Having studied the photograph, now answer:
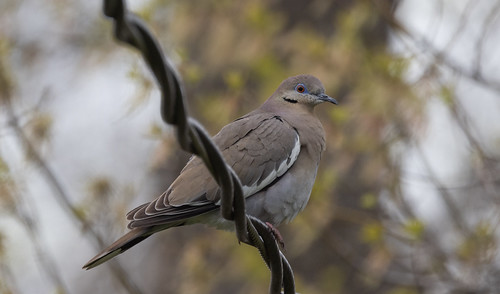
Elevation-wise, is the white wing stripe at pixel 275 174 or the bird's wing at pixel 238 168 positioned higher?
the bird's wing at pixel 238 168

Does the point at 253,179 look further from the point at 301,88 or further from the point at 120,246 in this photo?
the point at 301,88

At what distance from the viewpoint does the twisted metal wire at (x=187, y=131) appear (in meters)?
1.62

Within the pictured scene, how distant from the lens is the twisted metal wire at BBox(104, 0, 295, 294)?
162 centimetres

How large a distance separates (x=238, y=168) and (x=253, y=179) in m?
0.10

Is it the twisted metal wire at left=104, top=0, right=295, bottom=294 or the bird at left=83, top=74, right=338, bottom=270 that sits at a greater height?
the twisted metal wire at left=104, top=0, right=295, bottom=294

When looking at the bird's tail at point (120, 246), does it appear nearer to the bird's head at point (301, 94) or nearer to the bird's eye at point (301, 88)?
the bird's head at point (301, 94)

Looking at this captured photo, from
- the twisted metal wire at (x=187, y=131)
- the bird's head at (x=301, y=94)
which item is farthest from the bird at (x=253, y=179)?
the twisted metal wire at (x=187, y=131)

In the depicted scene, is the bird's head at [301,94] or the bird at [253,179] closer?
the bird at [253,179]

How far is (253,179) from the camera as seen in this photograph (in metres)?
3.89

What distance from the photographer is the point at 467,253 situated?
5.88 metres

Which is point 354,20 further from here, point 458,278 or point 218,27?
point 458,278

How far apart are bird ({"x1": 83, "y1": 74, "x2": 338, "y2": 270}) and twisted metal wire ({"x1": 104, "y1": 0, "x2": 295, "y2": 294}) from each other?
87 centimetres

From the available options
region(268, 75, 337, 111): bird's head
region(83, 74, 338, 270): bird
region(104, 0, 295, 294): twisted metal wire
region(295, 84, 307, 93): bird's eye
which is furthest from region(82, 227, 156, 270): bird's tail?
region(295, 84, 307, 93): bird's eye

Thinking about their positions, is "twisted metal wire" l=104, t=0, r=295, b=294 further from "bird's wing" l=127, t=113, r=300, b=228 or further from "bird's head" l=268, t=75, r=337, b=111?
"bird's head" l=268, t=75, r=337, b=111
